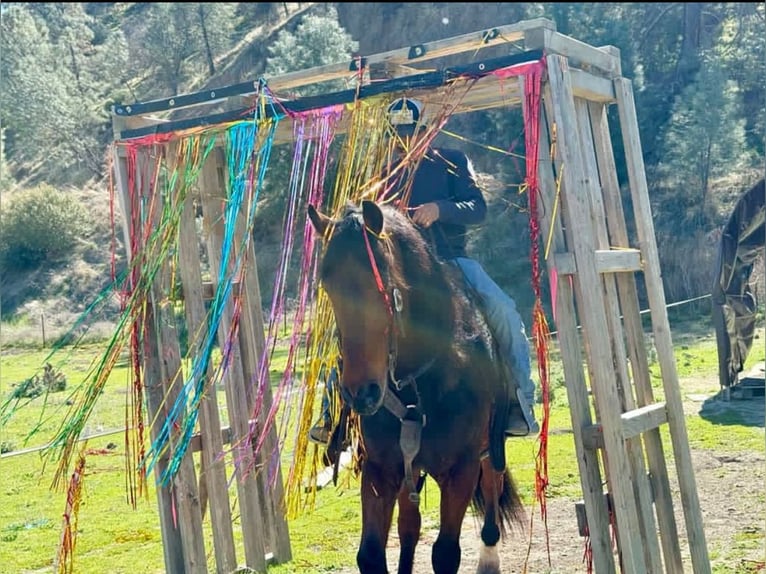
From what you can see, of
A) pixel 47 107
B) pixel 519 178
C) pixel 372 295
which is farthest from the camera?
pixel 47 107

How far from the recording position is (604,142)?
529 centimetres

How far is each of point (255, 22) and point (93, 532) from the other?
53945 millimetres

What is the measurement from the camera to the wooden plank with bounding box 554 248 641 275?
14.8 feet

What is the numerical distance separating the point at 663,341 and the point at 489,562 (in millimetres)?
1783

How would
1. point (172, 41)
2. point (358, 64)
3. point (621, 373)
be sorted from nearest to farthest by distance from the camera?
point (621, 373) < point (358, 64) < point (172, 41)

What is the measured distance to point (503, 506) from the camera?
19.7ft

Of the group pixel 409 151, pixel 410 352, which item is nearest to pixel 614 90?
pixel 409 151

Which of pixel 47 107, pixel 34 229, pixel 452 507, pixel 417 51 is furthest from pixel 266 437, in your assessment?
pixel 47 107

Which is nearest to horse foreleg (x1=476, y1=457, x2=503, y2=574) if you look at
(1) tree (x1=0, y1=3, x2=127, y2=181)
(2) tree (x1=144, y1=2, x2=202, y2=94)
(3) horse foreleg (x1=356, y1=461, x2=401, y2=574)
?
(3) horse foreleg (x1=356, y1=461, x2=401, y2=574)

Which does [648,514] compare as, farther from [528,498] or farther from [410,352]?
[528,498]

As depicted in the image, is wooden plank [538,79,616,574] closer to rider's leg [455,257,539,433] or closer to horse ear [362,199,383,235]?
rider's leg [455,257,539,433]

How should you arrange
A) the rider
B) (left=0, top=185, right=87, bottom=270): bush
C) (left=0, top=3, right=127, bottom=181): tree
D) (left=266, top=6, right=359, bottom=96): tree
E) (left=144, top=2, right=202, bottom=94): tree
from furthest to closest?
(left=144, top=2, right=202, bottom=94): tree → (left=0, top=3, right=127, bottom=181): tree → (left=0, top=185, right=87, bottom=270): bush → (left=266, top=6, right=359, bottom=96): tree → the rider

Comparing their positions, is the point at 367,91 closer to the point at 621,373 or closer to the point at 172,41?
the point at 621,373

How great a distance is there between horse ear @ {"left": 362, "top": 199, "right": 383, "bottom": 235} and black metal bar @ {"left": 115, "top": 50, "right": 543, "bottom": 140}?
104cm
